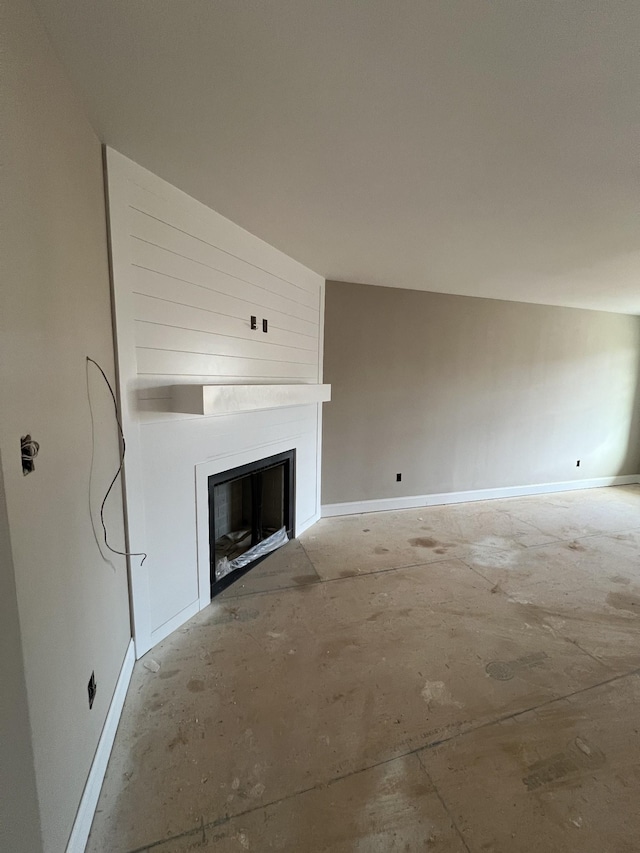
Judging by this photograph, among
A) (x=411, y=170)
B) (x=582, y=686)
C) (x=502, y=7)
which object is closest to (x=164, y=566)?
(x=582, y=686)

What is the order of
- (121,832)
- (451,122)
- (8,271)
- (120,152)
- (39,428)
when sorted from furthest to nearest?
(120,152)
(451,122)
(121,832)
(39,428)
(8,271)

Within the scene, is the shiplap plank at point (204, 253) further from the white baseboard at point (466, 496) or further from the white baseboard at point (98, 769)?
the white baseboard at point (466, 496)

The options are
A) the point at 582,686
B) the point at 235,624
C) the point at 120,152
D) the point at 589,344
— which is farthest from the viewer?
the point at 589,344

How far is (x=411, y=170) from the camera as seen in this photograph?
1589 mm

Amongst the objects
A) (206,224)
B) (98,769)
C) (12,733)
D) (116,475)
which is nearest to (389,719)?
(98,769)

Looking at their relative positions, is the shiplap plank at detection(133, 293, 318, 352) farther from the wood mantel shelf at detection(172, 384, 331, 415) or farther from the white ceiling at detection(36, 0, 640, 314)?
the white ceiling at detection(36, 0, 640, 314)

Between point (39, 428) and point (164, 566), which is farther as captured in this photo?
point (164, 566)

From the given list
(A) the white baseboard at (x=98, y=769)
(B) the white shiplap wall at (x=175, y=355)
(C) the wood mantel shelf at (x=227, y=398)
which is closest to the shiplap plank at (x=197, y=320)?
(B) the white shiplap wall at (x=175, y=355)

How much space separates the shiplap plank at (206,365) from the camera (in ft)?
5.83

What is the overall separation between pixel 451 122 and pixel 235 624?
9.01 ft

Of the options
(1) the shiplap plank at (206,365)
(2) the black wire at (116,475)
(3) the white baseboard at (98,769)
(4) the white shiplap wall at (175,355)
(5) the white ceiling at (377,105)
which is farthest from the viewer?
(1) the shiplap plank at (206,365)

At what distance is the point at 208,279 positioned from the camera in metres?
2.06

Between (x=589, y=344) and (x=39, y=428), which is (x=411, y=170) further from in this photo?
(x=589, y=344)

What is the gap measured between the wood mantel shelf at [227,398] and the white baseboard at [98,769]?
4.25 feet
